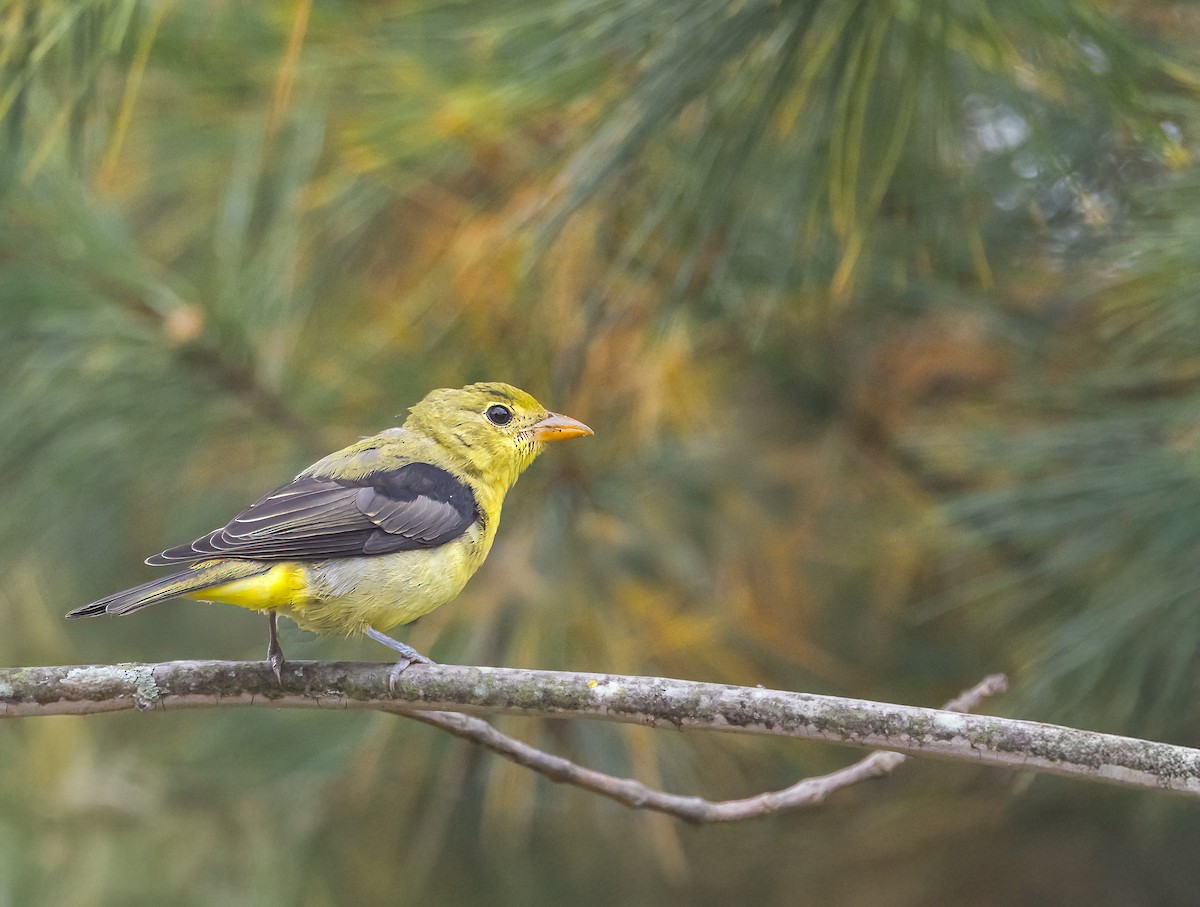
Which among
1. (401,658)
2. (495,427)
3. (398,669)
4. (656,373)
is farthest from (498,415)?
(656,373)

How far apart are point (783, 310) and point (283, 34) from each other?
1409mm

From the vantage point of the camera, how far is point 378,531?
225 cm

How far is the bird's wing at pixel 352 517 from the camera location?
2086 millimetres

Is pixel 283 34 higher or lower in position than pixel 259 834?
higher

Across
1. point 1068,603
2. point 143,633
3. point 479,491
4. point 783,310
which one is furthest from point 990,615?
point 143,633

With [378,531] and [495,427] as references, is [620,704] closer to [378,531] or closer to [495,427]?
[378,531]

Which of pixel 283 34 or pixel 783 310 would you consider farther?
pixel 783 310

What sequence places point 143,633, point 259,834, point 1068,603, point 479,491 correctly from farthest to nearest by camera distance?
point 143,633 → point 259,834 → point 1068,603 → point 479,491

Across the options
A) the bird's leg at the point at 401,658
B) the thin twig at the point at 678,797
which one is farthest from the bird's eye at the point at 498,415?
the thin twig at the point at 678,797

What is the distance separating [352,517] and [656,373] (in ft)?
4.13

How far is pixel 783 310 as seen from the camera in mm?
3480

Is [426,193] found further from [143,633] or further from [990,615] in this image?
[143,633]

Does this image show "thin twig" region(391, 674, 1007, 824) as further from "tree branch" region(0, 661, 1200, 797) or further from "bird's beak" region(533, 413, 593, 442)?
"bird's beak" region(533, 413, 593, 442)

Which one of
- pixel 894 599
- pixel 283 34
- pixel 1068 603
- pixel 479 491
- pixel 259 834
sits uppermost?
pixel 283 34
